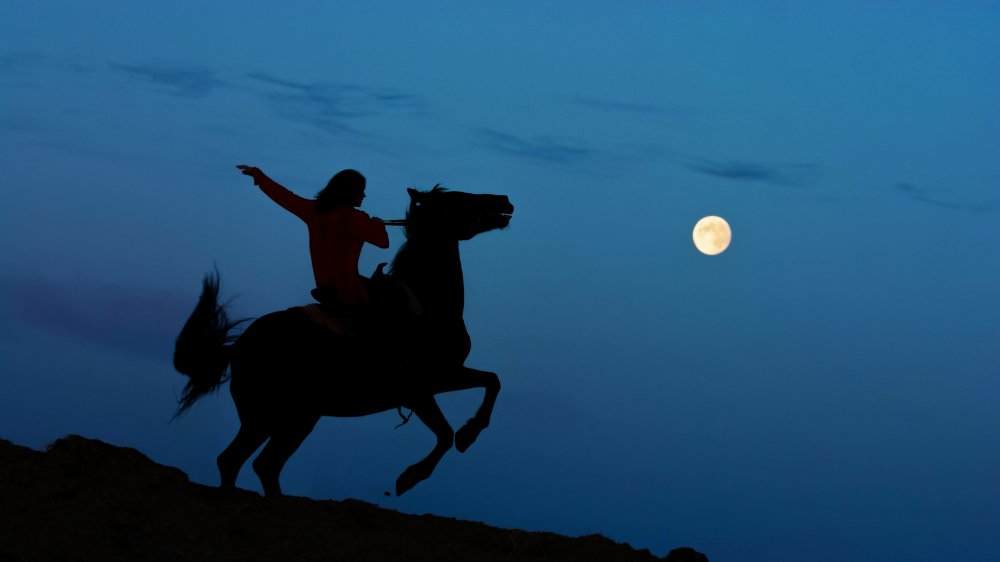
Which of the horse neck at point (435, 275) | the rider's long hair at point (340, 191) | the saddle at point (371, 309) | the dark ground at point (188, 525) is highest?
the rider's long hair at point (340, 191)

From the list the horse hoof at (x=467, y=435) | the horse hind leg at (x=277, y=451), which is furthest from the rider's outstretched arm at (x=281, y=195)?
the horse hoof at (x=467, y=435)

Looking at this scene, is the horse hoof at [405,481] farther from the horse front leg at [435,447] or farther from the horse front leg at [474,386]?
the horse front leg at [474,386]

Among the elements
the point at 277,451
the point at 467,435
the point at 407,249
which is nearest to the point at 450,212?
the point at 407,249

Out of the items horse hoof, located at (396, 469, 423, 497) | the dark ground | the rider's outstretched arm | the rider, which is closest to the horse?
horse hoof, located at (396, 469, 423, 497)

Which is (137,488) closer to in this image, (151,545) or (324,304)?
(151,545)

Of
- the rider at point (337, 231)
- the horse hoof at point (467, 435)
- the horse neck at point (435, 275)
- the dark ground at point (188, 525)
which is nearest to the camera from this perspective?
the dark ground at point (188, 525)

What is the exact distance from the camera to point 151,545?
756 centimetres

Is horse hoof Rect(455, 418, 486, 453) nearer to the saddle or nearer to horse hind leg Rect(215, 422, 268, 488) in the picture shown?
the saddle

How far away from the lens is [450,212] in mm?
9945

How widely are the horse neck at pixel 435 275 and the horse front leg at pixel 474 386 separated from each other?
21.3 inches

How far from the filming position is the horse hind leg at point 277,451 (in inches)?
368

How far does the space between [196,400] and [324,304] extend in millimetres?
1501

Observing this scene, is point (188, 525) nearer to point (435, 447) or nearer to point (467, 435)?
point (435, 447)

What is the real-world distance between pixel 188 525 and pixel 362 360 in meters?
2.15
